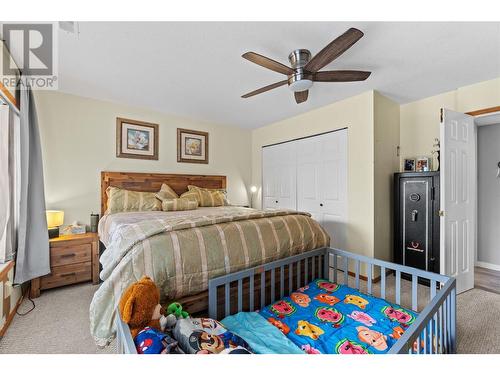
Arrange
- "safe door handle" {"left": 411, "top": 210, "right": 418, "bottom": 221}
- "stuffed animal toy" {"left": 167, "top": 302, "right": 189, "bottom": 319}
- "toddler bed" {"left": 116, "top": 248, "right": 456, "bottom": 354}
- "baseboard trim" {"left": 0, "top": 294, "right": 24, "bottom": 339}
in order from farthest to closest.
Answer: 1. "safe door handle" {"left": 411, "top": 210, "right": 418, "bottom": 221}
2. "baseboard trim" {"left": 0, "top": 294, "right": 24, "bottom": 339}
3. "stuffed animal toy" {"left": 167, "top": 302, "right": 189, "bottom": 319}
4. "toddler bed" {"left": 116, "top": 248, "right": 456, "bottom": 354}

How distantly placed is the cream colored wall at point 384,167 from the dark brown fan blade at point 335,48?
1.55m

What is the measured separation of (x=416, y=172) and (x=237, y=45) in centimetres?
260

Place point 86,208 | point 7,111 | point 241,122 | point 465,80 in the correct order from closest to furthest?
point 7,111 < point 465,80 < point 86,208 < point 241,122

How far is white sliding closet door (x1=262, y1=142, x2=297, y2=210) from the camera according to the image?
13.7 ft

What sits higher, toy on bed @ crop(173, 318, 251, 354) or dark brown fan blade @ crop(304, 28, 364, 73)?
dark brown fan blade @ crop(304, 28, 364, 73)

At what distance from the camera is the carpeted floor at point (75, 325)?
1731 mm

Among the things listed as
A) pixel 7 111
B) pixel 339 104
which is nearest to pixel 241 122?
pixel 339 104

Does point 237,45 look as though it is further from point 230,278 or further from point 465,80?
point 465,80

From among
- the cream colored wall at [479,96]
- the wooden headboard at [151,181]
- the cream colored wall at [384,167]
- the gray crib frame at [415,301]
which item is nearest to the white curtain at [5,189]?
the wooden headboard at [151,181]

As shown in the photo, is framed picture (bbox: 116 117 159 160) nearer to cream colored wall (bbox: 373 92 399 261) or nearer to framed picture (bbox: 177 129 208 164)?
framed picture (bbox: 177 129 208 164)

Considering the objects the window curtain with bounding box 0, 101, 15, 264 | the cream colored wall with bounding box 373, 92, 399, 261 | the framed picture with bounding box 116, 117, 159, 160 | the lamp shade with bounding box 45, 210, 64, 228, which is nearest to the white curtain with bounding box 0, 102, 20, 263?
the window curtain with bounding box 0, 101, 15, 264

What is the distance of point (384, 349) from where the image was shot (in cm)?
132

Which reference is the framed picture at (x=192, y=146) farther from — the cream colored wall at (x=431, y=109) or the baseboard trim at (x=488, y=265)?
the baseboard trim at (x=488, y=265)

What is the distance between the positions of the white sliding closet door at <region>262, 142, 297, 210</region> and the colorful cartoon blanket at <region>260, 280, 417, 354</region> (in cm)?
234
